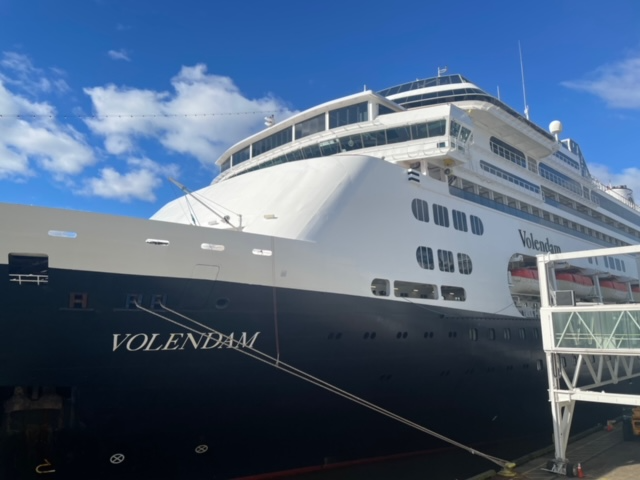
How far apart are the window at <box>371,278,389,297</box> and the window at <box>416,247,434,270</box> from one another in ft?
4.71

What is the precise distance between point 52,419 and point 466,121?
13.7m

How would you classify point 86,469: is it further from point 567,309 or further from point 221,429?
point 567,309

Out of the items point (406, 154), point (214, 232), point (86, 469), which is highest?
point (406, 154)

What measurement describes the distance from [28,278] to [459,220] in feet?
35.6

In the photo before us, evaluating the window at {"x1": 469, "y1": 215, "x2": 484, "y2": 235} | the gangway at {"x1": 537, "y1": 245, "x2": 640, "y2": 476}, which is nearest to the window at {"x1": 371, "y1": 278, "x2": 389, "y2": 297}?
the window at {"x1": 469, "y1": 215, "x2": 484, "y2": 235}

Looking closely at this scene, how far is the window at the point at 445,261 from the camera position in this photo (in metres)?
12.4

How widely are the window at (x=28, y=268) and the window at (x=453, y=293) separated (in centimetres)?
902

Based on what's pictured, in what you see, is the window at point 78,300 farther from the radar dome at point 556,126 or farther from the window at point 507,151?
the radar dome at point 556,126

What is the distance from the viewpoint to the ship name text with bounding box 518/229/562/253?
17.0m

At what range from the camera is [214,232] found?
857 centimetres

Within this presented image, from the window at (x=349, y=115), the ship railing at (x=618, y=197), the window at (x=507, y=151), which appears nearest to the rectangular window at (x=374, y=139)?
the window at (x=349, y=115)

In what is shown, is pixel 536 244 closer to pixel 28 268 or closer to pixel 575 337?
pixel 575 337

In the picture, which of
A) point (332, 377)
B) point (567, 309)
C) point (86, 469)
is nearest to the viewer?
point (86, 469)

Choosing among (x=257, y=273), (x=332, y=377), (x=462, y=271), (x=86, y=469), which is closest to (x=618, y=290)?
(x=462, y=271)
